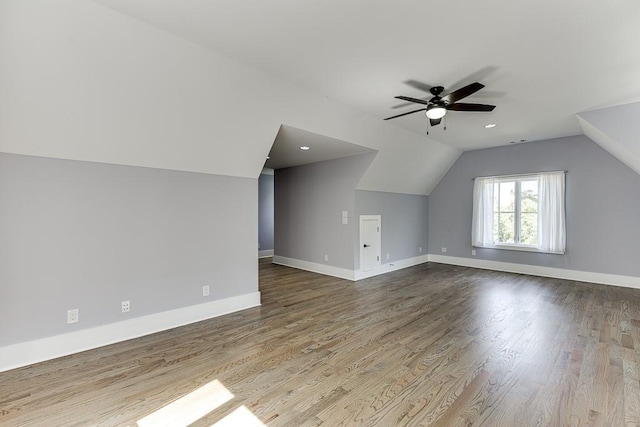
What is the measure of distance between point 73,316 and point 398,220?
19.5 feet

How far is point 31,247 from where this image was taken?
263 cm

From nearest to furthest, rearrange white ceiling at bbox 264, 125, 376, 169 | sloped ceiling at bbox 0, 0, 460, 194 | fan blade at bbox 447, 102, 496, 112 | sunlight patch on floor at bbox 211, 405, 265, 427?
sunlight patch on floor at bbox 211, 405, 265, 427 → sloped ceiling at bbox 0, 0, 460, 194 → fan blade at bbox 447, 102, 496, 112 → white ceiling at bbox 264, 125, 376, 169

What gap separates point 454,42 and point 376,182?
11.6 feet

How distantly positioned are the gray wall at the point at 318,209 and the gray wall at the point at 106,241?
2364mm

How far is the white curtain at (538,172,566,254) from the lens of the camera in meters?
5.83

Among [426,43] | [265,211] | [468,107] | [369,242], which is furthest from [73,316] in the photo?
[265,211]

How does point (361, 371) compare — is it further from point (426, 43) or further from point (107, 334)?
point (426, 43)

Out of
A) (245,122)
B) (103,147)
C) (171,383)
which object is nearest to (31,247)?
(103,147)

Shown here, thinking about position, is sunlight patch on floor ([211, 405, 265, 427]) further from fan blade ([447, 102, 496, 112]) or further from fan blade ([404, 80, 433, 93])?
fan blade ([447, 102, 496, 112])

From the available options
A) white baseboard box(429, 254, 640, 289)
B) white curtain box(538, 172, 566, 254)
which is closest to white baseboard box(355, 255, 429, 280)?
white baseboard box(429, 254, 640, 289)

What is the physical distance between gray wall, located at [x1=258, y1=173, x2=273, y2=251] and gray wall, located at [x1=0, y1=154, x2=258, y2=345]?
4.65m

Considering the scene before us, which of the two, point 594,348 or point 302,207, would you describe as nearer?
point 594,348

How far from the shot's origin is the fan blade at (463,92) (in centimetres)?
299

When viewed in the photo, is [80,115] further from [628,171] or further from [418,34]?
[628,171]
